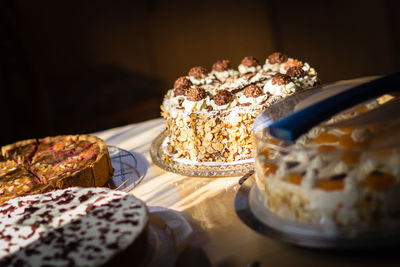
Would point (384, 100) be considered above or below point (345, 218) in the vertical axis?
above

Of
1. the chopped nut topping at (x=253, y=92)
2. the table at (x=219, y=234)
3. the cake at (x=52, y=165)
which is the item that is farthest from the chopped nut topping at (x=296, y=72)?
the cake at (x=52, y=165)

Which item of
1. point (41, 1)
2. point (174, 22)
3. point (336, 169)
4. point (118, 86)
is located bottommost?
point (118, 86)

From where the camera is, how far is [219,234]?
1244 millimetres

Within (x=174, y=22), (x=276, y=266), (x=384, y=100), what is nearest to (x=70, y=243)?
(x=276, y=266)

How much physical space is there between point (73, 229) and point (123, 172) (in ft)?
2.37

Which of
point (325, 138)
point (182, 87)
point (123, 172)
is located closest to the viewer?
point (325, 138)

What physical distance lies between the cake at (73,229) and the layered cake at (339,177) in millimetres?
413

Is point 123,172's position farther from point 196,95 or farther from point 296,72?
point 296,72

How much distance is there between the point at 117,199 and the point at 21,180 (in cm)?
65

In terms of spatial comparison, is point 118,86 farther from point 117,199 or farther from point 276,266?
point 276,266

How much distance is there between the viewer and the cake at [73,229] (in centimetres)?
105

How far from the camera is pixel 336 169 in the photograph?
106cm

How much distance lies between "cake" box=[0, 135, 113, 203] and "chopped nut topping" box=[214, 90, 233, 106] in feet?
1.77

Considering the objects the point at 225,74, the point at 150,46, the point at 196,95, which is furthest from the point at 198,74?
the point at 150,46
